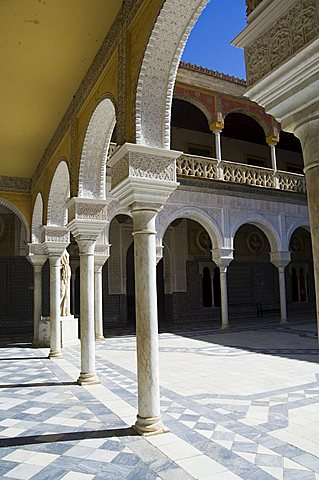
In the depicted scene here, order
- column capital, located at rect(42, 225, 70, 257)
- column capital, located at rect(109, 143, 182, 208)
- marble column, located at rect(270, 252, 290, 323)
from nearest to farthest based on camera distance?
column capital, located at rect(109, 143, 182, 208)
column capital, located at rect(42, 225, 70, 257)
marble column, located at rect(270, 252, 290, 323)

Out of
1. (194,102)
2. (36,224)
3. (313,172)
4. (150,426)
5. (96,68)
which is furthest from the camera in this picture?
(194,102)

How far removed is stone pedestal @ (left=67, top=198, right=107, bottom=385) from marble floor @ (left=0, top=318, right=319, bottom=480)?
0.28 m

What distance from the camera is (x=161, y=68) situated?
352 cm

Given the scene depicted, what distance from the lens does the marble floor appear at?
2.77 meters

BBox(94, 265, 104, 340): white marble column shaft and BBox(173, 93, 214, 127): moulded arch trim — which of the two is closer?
BBox(94, 265, 104, 340): white marble column shaft

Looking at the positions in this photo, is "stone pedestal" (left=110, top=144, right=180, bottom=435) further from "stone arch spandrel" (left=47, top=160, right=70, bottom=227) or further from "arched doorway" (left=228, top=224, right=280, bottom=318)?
"arched doorway" (left=228, top=224, right=280, bottom=318)

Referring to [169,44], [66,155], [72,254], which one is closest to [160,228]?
[72,254]

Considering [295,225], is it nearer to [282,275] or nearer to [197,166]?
[282,275]

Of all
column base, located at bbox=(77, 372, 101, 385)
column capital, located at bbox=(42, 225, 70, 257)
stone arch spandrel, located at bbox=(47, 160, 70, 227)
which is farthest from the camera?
column capital, located at bbox=(42, 225, 70, 257)

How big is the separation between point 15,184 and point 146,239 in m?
6.64

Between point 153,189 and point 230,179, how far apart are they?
30.8 feet

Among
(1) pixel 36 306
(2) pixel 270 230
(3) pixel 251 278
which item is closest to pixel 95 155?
(1) pixel 36 306

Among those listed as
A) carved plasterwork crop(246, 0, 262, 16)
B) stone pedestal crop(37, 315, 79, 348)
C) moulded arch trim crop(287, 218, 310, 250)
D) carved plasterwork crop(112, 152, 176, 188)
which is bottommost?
stone pedestal crop(37, 315, 79, 348)

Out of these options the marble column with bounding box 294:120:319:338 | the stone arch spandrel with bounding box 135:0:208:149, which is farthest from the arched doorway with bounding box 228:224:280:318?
the marble column with bounding box 294:120:319:338
